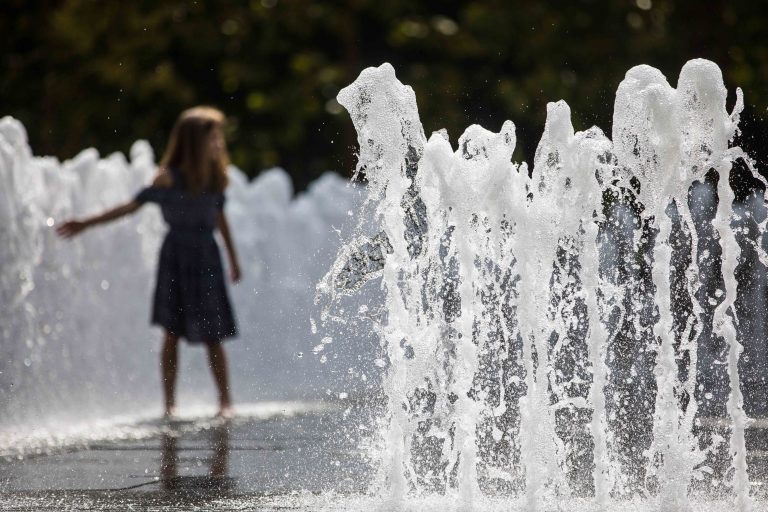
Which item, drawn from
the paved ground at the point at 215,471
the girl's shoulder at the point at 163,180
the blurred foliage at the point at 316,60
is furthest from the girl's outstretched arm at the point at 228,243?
the blurred foliage at the point at 316,60

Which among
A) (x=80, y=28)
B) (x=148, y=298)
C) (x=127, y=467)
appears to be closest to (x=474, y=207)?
(x=127, y=467)

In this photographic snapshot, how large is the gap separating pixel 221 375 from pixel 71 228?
1.09 meters

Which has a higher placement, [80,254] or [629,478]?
[80,254]

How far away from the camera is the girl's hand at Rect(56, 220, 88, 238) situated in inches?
281

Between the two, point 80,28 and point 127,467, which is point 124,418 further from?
point 80,28

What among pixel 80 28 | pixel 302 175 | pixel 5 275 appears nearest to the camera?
pixel 5 275

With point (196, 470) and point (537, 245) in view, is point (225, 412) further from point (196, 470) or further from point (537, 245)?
point (537, 245)

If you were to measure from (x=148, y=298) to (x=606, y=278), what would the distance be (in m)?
3.11

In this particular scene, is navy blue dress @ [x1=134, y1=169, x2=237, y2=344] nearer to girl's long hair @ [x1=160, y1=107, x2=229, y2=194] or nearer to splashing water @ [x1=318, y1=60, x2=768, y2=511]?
girl's long hair @ [x1=160, y1=107, x2=229, y2=194]

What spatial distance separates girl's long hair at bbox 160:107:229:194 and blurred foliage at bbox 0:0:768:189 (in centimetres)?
725

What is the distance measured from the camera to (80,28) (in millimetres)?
17797

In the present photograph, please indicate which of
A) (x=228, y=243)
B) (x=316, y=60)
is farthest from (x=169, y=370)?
(x=316, y=60)

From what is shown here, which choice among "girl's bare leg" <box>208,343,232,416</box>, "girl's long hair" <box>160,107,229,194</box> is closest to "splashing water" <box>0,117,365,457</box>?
"girl's bare leg" <box>208,343,232,416</box>

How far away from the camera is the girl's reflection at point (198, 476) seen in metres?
4.78
